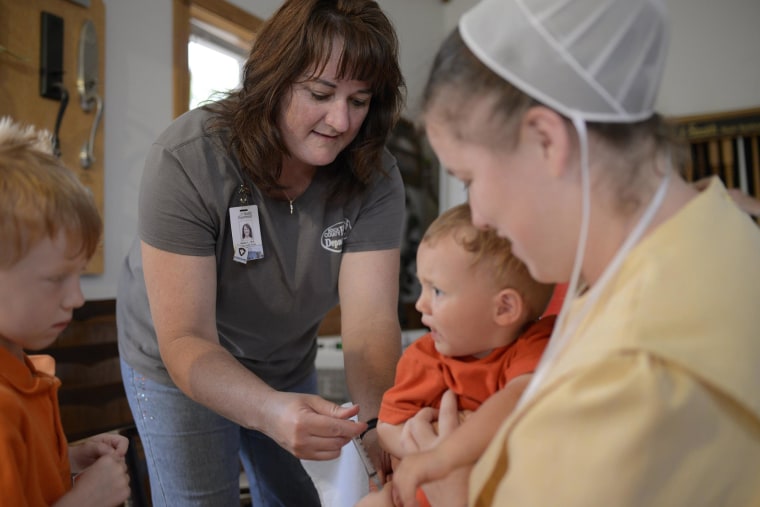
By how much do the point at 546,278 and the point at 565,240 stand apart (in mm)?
66

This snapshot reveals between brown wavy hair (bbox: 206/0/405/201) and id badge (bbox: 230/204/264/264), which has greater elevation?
brown wavy hair (bbox: 206/0/405/201)

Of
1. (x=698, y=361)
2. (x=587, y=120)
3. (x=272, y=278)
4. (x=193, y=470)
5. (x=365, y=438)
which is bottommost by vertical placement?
(x=193, y=470)

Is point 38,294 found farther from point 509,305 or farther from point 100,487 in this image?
point 509,305

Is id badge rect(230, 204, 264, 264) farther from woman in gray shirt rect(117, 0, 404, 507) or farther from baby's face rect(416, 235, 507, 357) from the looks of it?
baby's face rect(416, 235, 507, 357)

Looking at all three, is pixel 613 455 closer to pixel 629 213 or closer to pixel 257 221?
pixel 629 213

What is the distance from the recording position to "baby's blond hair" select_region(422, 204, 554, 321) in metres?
1.01

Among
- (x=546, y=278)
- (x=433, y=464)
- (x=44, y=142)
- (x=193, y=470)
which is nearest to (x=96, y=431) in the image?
(x=193, y=470)

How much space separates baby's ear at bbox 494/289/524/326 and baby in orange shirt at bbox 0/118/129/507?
611 mm

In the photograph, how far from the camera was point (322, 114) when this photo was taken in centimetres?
136

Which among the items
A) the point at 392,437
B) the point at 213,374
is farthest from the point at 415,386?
the point at 213,374

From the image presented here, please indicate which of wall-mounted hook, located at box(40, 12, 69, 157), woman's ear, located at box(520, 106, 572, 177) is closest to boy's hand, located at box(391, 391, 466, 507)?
woman's ear, located at box(520, 106, 572, 177)

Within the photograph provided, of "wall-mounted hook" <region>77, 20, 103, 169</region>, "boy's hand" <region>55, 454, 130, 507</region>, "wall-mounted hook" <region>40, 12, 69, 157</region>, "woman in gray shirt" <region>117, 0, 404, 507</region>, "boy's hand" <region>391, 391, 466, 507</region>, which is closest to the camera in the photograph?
"boy's hand" <region>391, 391, 466, 507</region>

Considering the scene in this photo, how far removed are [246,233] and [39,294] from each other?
50cm

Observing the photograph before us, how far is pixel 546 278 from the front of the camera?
2.58 feet
